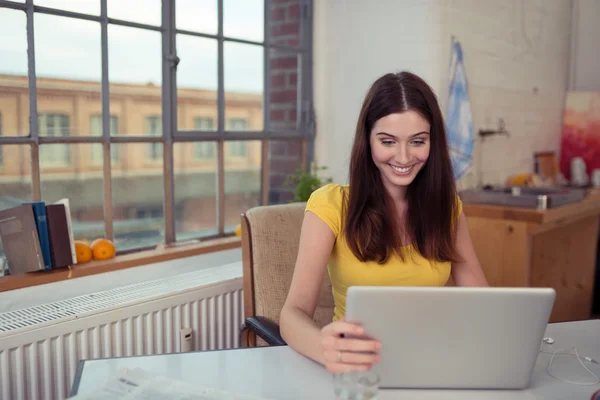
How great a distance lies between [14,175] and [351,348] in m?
1.53

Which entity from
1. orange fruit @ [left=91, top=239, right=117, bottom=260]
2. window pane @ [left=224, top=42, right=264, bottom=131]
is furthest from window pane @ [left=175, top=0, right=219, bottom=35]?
orange fruit @ [left=91, top=239, right=117, bottom=260]

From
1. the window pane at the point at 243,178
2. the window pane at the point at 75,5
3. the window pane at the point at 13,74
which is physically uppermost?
the window pane at the point at 75,5

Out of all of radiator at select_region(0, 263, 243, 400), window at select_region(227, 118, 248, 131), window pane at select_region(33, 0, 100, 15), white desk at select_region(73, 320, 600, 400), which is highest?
window pane at select_region(33, 0, 100, 15)

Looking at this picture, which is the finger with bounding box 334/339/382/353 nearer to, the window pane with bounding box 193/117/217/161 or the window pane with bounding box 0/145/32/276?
the window pane with bounding box 0/145/32/276

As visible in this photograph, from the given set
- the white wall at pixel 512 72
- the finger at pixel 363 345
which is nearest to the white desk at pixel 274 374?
the finger at pixel 363 345

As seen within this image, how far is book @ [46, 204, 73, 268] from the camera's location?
6.19ft

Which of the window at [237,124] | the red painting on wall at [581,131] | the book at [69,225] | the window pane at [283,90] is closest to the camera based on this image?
the book at [69,225]

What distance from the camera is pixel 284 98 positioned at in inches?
117

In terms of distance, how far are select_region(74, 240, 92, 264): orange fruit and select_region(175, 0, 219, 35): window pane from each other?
0.96 meters

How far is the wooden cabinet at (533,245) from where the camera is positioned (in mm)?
2893

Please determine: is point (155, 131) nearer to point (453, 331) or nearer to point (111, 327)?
point (111, 327)

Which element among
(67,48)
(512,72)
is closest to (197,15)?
(67,48)

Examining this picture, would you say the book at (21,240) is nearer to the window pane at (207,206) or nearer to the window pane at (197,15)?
the window pane at (207,206)

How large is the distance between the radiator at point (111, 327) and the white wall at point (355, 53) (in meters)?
1.09
